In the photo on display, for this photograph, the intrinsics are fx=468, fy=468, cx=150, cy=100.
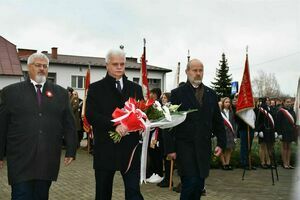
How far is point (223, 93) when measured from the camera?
2363 inches

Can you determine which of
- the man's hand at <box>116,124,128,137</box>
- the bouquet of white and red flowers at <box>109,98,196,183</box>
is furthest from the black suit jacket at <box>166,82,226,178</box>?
the man's hand at <box>116,124,128,137</box>

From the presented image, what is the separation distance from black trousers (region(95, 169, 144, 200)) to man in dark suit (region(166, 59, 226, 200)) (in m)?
0.84

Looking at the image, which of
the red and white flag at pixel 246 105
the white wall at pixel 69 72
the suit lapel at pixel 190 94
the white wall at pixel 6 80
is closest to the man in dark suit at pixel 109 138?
the suit lapel at pixel 190 94

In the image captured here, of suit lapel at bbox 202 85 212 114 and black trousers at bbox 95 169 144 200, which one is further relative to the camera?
suit lapel at bbox 202 85 212 114

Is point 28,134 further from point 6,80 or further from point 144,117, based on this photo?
point 6,80

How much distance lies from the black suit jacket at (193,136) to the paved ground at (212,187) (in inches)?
89.6

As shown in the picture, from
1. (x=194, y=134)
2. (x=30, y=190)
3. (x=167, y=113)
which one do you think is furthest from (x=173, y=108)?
(x=30, y=190)

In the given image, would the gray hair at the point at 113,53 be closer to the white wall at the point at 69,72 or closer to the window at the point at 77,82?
the white wall at the point at 69,72

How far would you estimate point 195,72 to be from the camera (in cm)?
605

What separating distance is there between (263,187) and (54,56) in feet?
159

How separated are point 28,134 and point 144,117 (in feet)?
4.19

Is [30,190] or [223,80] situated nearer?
[30,190]

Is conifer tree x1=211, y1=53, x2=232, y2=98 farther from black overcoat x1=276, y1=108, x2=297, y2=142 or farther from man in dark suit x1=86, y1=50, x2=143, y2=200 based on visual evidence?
man in dark suit x1=86, y1=50, x2=143, y2=200

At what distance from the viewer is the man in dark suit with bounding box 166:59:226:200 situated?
229 inches
